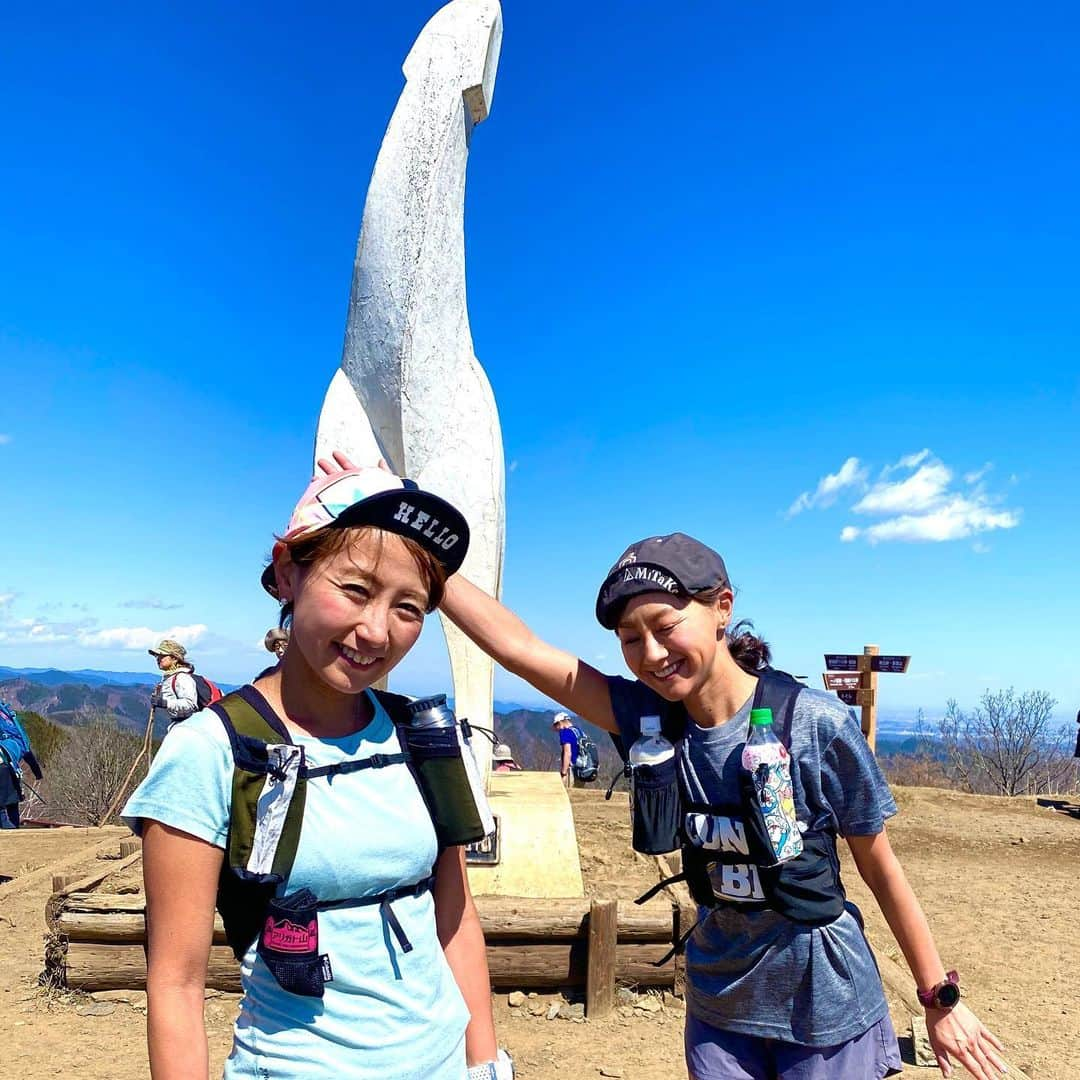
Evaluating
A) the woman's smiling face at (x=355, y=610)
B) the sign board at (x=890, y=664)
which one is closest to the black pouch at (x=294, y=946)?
the woman's smiling face at (x=355, y=610)

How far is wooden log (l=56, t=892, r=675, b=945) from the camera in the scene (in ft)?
14.4

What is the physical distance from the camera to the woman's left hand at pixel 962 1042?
1.67 meters

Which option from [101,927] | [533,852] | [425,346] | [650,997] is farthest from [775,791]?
[101,927]

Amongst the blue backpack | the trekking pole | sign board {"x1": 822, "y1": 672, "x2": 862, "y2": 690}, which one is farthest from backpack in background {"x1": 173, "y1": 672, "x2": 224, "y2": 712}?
sign board {"x1": 822, "y1": 672, "x2": 862, "y2": 690}

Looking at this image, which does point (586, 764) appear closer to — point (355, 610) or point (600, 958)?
point (600, 958)

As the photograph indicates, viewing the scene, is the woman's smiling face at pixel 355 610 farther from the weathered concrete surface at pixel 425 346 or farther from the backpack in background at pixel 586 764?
the backpack in background at pixel 586 764

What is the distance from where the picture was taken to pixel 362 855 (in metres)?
1.23

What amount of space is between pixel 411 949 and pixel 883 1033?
1058 mm

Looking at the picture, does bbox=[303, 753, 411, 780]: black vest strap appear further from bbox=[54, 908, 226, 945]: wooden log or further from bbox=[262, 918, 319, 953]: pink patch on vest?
bbox=[54, 908, 226, 945]: wooden log

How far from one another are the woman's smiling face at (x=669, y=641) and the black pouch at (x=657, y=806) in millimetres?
150

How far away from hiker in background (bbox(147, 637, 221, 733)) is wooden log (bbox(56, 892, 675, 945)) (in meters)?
0.95

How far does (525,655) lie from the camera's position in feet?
6.41

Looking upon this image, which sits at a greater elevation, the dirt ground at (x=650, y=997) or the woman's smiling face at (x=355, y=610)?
the woman's smiling face at (x=355, y=610)

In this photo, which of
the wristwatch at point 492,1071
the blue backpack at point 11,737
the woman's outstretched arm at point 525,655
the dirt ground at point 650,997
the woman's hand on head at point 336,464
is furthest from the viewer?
the blue backpack at point 11,737
